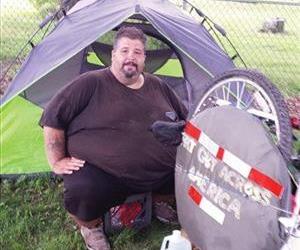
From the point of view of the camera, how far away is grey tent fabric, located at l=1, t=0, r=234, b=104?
2.90 meters

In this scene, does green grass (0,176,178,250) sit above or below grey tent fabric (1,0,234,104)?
below

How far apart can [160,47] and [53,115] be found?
143 centimetres

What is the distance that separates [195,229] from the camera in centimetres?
202

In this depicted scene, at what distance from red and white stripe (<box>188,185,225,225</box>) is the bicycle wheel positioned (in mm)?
322

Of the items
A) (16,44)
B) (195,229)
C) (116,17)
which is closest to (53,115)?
(116,17)

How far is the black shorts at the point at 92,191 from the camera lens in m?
2.46

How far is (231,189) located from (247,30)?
5446mm

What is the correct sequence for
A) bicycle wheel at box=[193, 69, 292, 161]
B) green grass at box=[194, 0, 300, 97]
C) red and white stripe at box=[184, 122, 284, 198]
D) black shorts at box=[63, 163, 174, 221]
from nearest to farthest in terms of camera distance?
red and white stripe at box=[184, 122, 284, 198], bicycle wheel at box=[193, 69, 292, 161], black shorts at box=[63, 163, 174, 221], green grass at box=[194, 0, 300, 97]

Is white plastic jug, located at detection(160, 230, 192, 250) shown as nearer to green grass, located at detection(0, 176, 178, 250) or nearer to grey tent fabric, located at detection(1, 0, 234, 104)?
green grass, located at detection(0, 176, 178, 250)

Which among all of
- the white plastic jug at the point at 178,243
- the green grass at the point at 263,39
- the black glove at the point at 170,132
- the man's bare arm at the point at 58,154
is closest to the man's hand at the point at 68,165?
the man's bare arm at the point at 58,154

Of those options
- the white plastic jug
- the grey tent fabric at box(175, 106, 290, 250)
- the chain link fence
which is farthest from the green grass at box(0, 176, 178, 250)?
the chain link fence

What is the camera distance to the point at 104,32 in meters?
2.84

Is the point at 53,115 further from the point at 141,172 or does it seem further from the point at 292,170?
the point at 292,170

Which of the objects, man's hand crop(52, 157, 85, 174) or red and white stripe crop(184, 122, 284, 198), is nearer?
red and white stripe crop(184, 122, 284, 198)
